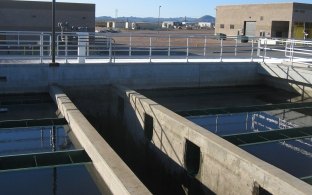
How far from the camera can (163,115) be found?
35.3 feet

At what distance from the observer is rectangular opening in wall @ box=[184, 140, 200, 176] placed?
947 cm

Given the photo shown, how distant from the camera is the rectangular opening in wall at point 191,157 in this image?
31.1ft

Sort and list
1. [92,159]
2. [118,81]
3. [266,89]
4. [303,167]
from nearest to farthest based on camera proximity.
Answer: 1. [92,159]
2. [303,167]
3. [118,81]
4. [266,89]

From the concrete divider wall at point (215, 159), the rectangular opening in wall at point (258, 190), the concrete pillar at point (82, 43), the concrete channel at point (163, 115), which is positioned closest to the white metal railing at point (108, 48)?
the concrete pillar at point (82, 43)

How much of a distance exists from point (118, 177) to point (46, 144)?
14.9ft

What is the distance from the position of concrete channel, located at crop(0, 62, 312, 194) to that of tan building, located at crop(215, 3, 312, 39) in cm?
3724

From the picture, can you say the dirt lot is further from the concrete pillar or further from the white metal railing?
the concrete pillar

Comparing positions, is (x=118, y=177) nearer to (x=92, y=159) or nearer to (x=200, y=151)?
(x=92, y=159)

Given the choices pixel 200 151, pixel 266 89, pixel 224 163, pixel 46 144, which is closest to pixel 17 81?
pixel 46 144

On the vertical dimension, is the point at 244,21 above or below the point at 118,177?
above

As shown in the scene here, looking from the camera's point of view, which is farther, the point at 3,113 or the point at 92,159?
the point at 3,113

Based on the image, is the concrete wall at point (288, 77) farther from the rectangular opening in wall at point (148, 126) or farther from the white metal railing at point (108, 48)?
the rectangular opening in wall at point (148, 126)

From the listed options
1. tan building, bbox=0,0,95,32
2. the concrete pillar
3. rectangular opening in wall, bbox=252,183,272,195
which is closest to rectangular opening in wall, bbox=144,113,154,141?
rectangular opening in wall, bbox=252,183,272,195

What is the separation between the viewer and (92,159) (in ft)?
28.7
